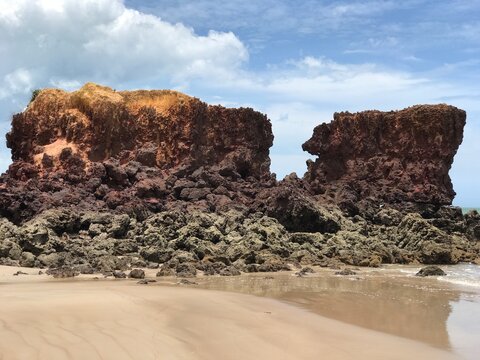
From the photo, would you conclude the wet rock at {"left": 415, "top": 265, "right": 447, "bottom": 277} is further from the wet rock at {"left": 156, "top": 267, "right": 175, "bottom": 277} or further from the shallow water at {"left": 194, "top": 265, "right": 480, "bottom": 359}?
the wet rock at {"left": 156, "top": 267, "right": 175, "bottom": 277}

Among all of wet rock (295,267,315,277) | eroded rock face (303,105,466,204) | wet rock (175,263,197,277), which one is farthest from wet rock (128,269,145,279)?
eroded rock face (303,105,466,204)

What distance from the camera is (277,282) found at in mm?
15320

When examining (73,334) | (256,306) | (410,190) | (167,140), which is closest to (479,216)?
(410,190)

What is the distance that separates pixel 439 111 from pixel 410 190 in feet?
18.1

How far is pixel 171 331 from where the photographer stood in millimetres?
7543

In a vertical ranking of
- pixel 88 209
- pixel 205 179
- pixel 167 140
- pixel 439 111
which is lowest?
pixel 88 209

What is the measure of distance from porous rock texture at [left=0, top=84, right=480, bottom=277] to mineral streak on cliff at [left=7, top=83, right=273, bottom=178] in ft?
0.21

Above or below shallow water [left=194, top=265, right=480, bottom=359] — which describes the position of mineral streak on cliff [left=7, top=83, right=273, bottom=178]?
above

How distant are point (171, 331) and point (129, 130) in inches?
955

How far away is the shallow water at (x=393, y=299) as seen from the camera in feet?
28.6

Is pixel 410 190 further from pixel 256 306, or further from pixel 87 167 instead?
pixel 256 306

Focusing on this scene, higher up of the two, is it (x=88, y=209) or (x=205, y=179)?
(x=205, y=179)

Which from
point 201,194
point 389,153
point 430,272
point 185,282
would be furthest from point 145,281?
point 389,153

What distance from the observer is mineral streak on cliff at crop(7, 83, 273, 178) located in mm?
29750
